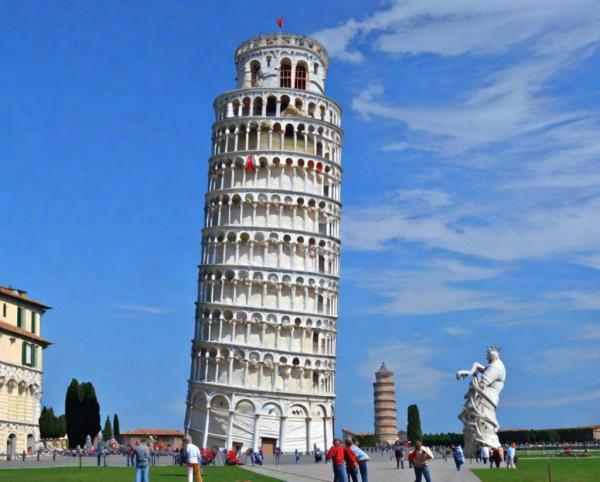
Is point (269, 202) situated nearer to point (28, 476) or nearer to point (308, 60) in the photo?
point (308, 60)

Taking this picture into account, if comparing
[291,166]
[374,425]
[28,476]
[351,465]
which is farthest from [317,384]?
[374,425]

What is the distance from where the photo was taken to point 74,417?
89.4 metres

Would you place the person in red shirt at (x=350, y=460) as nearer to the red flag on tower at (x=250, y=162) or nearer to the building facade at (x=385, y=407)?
the red flag on tower at (x=250, y=162)

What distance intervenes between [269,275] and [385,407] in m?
66.3

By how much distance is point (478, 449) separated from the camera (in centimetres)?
5731

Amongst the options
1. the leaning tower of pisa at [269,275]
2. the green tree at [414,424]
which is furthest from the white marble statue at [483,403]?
the green tree at [414,424]

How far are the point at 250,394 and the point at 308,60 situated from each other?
31.4 meters

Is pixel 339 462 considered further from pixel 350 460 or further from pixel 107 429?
pixel 107 429

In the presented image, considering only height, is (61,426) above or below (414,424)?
below

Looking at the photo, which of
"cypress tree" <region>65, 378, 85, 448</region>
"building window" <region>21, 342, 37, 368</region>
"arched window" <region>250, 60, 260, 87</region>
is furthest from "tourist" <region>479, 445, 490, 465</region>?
"cypress tree" <region>65, 378, 85, 448</region>

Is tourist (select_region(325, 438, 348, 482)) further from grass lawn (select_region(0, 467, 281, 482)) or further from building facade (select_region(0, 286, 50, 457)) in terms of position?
building facade (select_region(0, 286, 50, 457))

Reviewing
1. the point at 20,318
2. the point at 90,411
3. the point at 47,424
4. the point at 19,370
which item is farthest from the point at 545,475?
the point at 90,411

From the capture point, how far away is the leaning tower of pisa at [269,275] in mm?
75125

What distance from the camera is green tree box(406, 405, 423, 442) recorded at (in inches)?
4870
